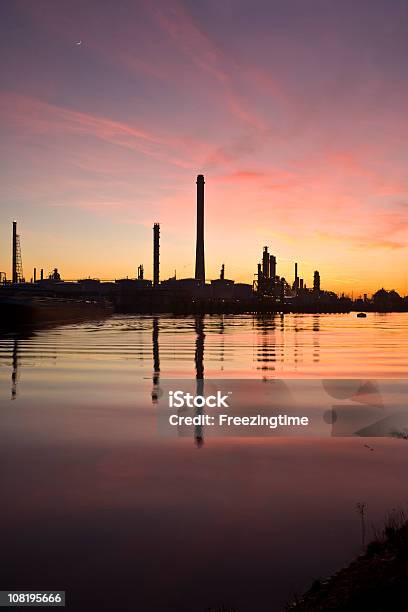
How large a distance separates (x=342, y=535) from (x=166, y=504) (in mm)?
2173

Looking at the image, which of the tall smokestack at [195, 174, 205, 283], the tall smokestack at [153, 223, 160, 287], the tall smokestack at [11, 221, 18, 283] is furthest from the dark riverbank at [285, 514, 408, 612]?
the tall smokestack at [153, 223, 160, 287]

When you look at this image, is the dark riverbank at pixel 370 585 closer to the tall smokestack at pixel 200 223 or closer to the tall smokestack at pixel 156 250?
the tall smokestack at pixel 200 223

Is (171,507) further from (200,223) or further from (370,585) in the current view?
(200,223)

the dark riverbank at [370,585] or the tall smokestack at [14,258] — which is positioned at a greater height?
the tall smokestack at [14,258]

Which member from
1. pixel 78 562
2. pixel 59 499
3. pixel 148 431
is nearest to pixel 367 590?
pixel 78 562

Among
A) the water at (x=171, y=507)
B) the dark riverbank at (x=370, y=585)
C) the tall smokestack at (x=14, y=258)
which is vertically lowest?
the water at (x=171, y=507)

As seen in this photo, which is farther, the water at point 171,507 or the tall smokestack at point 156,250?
the tall smokestack at point 156,250

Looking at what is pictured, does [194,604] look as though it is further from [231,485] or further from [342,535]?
[231,485]

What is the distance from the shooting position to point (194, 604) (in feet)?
17.8

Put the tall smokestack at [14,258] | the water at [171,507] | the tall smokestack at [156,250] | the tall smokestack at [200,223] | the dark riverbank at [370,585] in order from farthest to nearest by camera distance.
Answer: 1. the tall smokestack at [156,250]
2. the tall smokestack at [200,223]
3. the tall smokestack at [14,258]
4. the water at [171,507]
5. the dark riverbank at [370,585]

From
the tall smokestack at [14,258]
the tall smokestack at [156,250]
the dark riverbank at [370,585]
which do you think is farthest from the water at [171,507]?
the tall smokestack at [156,250]

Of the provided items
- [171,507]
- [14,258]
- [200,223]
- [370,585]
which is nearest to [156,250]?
[200,223]

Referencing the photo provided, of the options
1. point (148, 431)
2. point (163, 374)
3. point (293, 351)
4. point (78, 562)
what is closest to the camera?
point (78, 562)

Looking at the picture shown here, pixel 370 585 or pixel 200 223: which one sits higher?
pixel 200 223
